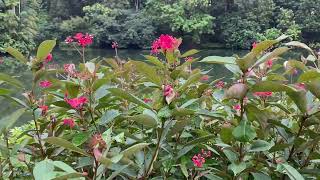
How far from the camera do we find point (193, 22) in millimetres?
20516

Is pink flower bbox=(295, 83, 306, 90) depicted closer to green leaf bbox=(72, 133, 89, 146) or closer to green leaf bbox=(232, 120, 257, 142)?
green leaf bbox=(232, 120, 257, 142)

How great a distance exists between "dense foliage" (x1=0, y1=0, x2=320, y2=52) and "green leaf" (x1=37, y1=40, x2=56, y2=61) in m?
19.0

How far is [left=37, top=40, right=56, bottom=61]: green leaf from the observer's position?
2.86 feet

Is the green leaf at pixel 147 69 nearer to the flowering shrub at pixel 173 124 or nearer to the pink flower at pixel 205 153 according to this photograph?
the flowering shrub at pixel 173 124

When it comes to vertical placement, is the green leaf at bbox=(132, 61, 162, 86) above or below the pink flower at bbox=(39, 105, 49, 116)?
above

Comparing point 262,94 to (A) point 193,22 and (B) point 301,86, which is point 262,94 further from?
(A) point 193,22

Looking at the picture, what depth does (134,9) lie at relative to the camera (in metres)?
22.7

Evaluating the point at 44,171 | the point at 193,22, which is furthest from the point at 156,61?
the point at 193,22

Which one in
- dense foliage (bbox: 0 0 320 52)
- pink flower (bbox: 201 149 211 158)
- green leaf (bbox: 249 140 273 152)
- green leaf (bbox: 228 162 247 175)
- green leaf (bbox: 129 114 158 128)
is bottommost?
dense foliage (bbox: 0 0 320 52)

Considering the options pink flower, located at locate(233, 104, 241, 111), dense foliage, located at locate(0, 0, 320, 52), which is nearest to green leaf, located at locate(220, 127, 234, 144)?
pink flower, located at locate(233, 104, 241, 111)

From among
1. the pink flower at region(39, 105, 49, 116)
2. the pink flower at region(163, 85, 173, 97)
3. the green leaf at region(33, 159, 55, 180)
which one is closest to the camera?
the green leaf at region(33, 159, 55, 180)

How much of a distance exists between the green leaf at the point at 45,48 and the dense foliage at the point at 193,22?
19.0m

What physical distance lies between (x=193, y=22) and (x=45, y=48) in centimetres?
1988

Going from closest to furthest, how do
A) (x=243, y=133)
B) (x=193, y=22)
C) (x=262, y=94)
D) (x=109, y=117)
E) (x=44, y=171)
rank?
1. (x=44, y=171)
2. (x=243, y=133)
3. (x=109, y=117)
4. (x=262, y=94)
5. (x=193, y=22)
